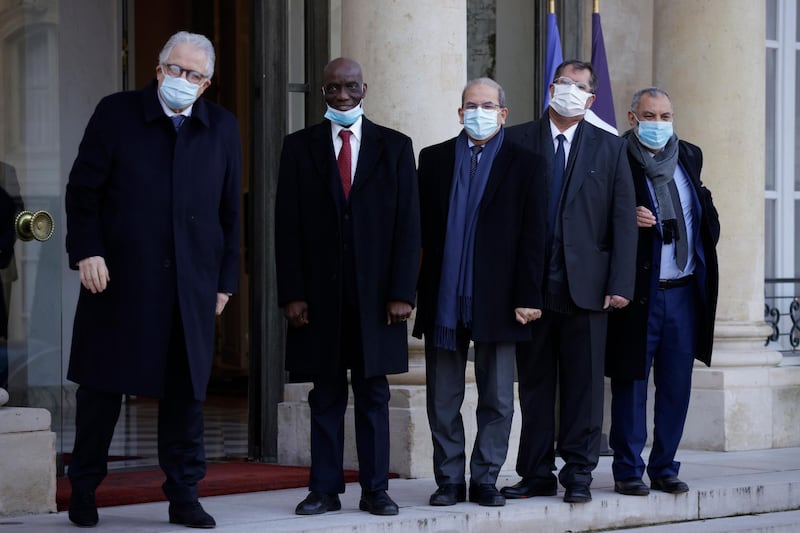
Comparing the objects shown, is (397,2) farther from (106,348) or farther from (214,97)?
(214,97)

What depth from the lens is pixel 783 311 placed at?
11453mm

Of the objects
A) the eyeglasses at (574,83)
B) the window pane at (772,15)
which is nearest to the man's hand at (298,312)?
the eyeglasses at (574,83)

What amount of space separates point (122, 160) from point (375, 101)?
8.18 ft

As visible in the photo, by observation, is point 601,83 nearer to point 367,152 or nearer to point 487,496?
point 367,152

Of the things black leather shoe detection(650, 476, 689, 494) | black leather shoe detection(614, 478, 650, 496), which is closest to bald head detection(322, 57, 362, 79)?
black leather shoe detection(614, 478, 650, 496)

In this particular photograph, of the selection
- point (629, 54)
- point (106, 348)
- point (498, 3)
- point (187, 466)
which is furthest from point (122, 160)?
point (629, 54)

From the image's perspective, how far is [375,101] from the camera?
27.7 feet

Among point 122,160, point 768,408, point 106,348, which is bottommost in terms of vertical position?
point 768,408

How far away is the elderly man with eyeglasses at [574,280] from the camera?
721 cm

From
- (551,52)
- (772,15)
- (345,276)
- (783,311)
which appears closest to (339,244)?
(345,276)

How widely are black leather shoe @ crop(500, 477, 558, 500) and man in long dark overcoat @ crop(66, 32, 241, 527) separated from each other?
166 centimetres

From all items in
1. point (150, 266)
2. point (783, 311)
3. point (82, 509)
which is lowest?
point (82, 509)

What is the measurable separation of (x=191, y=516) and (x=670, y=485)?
2.54 metres

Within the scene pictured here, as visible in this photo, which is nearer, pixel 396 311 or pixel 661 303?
pixel 396 311
